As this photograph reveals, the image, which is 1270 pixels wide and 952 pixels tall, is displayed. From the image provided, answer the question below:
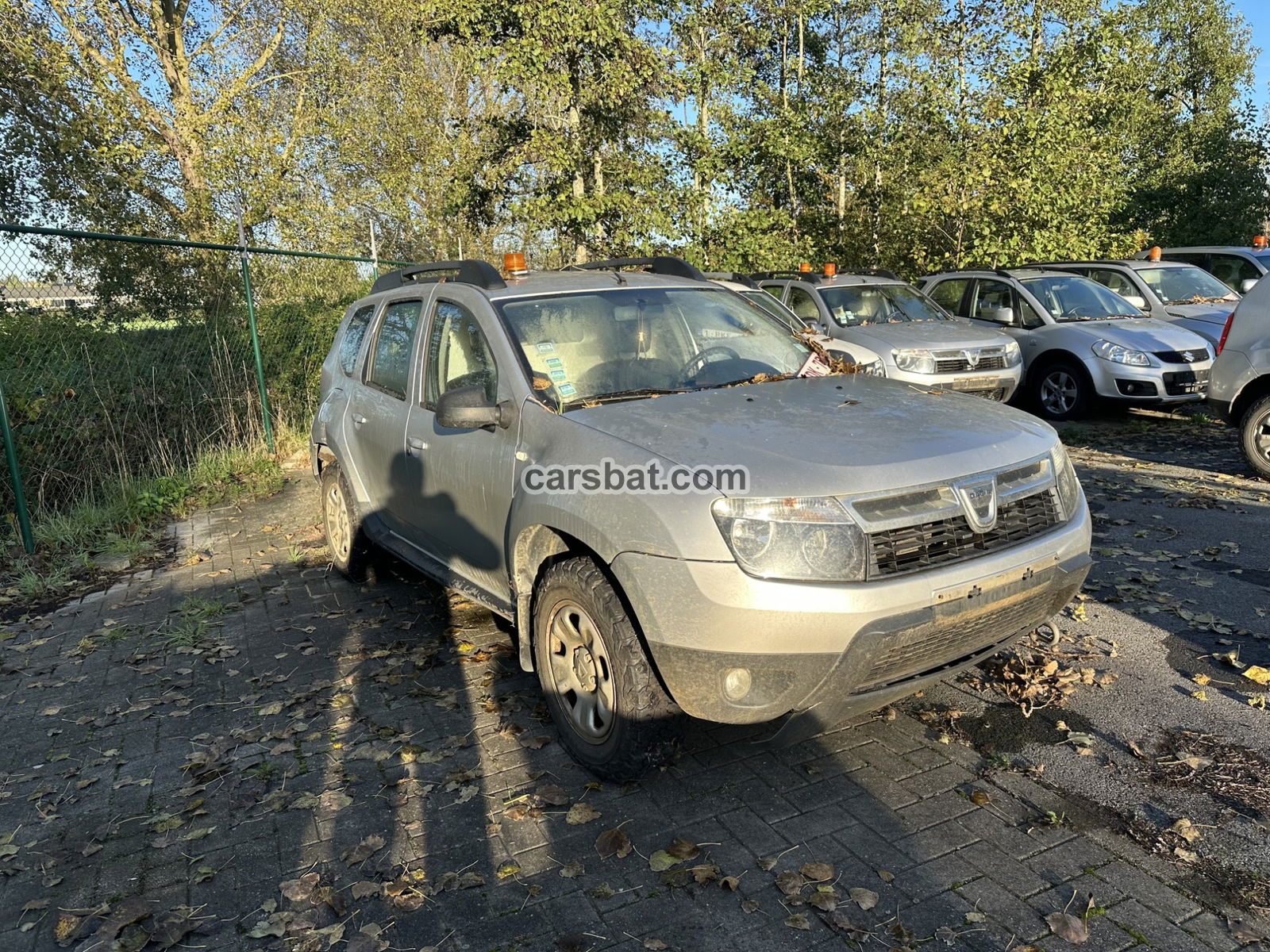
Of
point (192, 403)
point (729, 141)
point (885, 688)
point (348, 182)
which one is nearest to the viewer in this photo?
point (885, 688)

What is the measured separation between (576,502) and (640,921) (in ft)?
4.49

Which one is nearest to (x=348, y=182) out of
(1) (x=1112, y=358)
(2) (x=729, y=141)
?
(2) (x=729, y=141)

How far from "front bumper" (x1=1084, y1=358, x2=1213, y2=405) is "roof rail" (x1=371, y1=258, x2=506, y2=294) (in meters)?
7.80

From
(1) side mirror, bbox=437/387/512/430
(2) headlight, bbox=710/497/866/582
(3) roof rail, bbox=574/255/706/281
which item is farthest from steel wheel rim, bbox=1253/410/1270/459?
(1) side mirror, bbox=437/387/512/430

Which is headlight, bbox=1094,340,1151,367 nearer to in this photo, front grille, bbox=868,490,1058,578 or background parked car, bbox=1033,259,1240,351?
background parked car, bbox=1033,259,1240,351

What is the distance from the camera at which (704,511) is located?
109 inches

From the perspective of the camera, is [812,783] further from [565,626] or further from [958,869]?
[565,626]

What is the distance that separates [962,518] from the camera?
290 cm

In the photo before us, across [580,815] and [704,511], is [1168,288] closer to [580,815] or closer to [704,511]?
[704,511]

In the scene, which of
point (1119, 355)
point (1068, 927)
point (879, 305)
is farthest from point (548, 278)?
point (1119, 355)

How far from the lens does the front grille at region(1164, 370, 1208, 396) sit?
9.59m

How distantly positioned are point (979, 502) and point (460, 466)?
2226 millimetres

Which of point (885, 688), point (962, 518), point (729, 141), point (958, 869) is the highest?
point (729, 141)

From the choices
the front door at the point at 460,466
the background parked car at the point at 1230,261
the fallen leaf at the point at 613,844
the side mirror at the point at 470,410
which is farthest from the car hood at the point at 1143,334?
the fallen leaf at the point at 613,844
